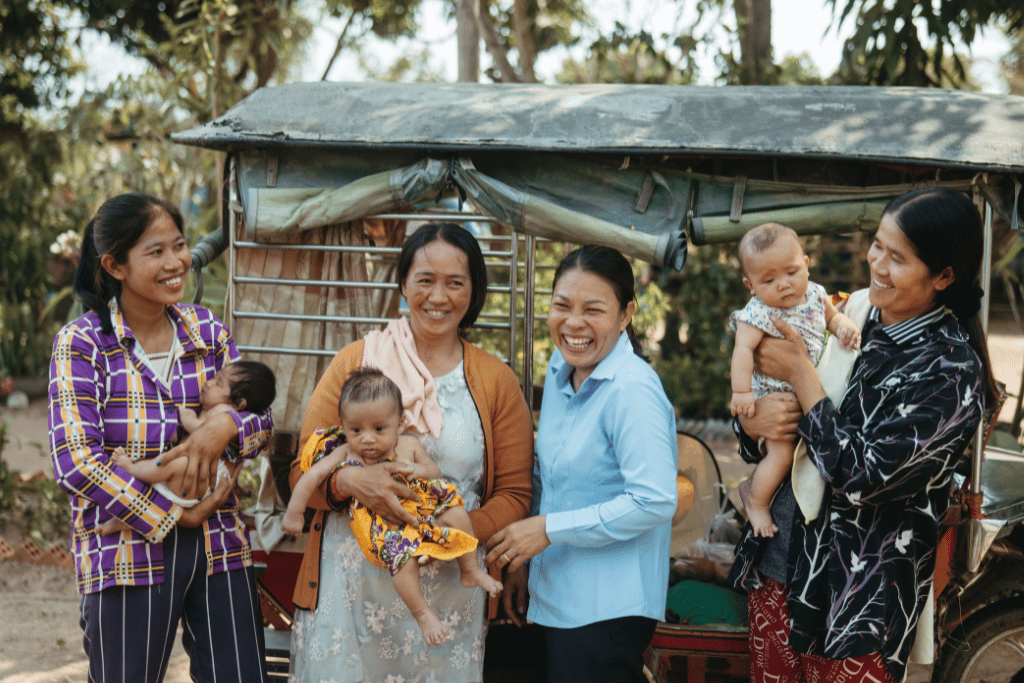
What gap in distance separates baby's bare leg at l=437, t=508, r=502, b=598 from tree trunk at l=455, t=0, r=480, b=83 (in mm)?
5741

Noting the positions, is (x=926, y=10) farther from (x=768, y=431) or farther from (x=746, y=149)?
(x=768, y=431)

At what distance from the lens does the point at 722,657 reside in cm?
304

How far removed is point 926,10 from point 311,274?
19.3ft

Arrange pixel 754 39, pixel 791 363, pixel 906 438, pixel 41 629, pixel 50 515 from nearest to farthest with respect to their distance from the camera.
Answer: pixel 906 438, pixel 791 363, pixel 41 629, pixel 50 515, pixel 754 39

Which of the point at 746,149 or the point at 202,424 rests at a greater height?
the point at 746,149

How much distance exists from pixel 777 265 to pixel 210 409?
185 centimetres

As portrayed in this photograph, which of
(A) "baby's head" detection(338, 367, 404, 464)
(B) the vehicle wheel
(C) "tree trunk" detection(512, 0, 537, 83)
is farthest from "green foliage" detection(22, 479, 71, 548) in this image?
(C) "tree trunk" detection(512, 0, 537, 83)

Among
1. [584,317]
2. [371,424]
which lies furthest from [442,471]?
[584,317]

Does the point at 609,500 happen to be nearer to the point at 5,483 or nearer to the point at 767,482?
the point at 767,482

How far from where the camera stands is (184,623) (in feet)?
8.20

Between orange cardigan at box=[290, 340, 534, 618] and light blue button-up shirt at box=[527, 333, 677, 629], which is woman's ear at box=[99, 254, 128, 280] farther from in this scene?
light blue button-up shirt at box=[527, 333, 677, 629]

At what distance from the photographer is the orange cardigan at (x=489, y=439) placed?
96.1 inches

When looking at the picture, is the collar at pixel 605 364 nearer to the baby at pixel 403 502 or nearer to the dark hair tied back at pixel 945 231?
the baby at pixel 403 502

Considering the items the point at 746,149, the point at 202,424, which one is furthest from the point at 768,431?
the point at 202,424
